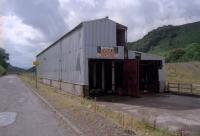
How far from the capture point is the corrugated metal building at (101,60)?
24.7m

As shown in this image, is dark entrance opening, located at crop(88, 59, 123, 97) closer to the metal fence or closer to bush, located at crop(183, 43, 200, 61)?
the metal fence

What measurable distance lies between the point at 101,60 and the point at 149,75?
5.20m

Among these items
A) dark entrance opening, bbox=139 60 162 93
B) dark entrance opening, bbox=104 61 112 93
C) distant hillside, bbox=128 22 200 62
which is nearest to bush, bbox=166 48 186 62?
distant hillside, bbox=128 22 200 62

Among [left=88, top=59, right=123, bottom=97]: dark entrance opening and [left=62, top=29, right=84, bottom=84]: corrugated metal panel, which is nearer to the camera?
[left=62, top=29, right=84, bottom=84]: corrugated metal panel

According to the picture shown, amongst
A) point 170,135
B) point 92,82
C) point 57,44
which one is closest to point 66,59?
point 92,82

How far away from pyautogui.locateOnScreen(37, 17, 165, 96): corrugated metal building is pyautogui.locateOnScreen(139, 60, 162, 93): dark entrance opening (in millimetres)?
91

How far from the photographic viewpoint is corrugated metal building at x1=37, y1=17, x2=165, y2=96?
80.9 feet

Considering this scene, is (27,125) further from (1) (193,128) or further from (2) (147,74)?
(2) (147,74)

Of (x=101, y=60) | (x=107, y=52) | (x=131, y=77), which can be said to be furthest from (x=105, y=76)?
(x=107, y=52)

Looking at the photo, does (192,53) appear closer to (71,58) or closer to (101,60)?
(101,60)

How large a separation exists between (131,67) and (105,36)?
3135mm

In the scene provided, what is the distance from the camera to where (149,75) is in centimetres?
3077

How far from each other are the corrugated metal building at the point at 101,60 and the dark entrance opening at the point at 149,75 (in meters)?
0.09

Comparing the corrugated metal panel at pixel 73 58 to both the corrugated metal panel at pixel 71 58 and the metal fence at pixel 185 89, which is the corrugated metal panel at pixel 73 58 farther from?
the metal fence at pixel 185 89
